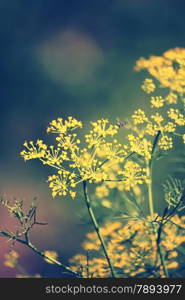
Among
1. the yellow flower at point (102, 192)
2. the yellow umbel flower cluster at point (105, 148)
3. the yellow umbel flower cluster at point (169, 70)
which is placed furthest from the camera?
the yellow flower at point (102, 192)

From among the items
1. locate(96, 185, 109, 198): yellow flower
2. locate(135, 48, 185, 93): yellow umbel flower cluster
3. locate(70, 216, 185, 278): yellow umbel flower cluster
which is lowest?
Result: locate(70, 216, 185, 278): yellow umbel flower cluster

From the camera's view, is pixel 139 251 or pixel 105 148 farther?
pixel 139 251

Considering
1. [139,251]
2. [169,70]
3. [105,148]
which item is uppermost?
[169,70]

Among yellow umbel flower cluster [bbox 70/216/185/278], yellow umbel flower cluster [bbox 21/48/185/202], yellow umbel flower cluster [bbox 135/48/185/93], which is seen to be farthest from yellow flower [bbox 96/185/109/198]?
yellow umbel flower cluster [bbox 135/48/185/93]

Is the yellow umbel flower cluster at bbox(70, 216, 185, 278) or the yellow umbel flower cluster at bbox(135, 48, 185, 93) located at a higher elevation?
the yellow umbel flower cluster at bbox(135, 48, 185, 93)

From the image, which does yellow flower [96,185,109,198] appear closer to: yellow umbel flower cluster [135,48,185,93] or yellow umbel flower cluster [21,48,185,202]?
yellow umbel flower cluster [21,48,185,202]

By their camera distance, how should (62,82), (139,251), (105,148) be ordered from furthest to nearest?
(62,82)
(139,251)
(105,148)

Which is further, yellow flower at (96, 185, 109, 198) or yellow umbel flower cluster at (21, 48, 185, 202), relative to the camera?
yellow flower at (96, 185, 109, 198)

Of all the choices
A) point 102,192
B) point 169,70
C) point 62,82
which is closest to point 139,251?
point 102,192

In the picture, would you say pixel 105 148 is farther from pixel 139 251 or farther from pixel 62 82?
pixel 62 82

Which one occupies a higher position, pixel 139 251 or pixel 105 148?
pixel 105 148

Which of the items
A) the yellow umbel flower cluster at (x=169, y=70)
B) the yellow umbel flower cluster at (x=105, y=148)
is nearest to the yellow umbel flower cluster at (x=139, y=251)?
the yellow umbel flower cluster at (x=105, y=148)

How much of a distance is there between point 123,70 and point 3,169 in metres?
1.61

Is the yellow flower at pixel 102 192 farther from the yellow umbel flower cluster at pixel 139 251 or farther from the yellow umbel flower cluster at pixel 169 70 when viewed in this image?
the yellow umbel flower cluster at pixel 169 70
